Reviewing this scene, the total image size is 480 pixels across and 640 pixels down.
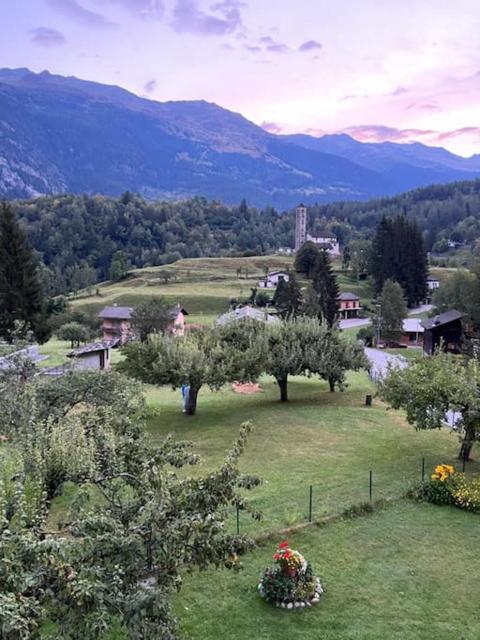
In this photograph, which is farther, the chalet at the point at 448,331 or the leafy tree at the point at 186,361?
the chalet at the point at 448,331

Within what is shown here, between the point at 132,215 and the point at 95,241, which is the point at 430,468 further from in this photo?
the point at 132,215

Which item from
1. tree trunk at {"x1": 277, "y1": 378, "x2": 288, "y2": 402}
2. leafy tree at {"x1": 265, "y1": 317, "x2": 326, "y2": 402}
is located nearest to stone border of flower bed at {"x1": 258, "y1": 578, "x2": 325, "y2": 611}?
leafy tree at {"x1": 265, "y1": 317, "x2": 326, "y2": 402}

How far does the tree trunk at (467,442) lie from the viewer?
19128 mm

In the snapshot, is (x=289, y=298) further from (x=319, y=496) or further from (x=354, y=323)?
(x=319, y=496)

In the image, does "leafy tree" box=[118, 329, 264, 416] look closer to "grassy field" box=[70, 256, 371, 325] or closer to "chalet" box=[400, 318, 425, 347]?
"chalet" box=[400, 318, 425, 347]

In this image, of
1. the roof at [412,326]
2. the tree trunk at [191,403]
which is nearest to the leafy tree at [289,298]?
the roof at [412,326]

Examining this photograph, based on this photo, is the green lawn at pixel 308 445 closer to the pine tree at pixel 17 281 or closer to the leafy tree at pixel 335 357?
the leafy tree at pixel 335 357

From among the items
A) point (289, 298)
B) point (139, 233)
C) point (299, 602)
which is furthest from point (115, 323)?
point (139, 233)

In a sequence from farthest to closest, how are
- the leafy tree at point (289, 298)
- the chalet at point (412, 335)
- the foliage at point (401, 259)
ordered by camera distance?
the foliage at point (401, 259) → the leafy tree at point (289, 298) → the chalet at point (412, 335)

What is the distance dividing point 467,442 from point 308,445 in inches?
244

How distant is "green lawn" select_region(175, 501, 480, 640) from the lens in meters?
10.7

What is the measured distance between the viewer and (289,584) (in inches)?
450

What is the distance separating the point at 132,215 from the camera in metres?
172

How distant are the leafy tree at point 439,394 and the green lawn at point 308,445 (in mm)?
1863
